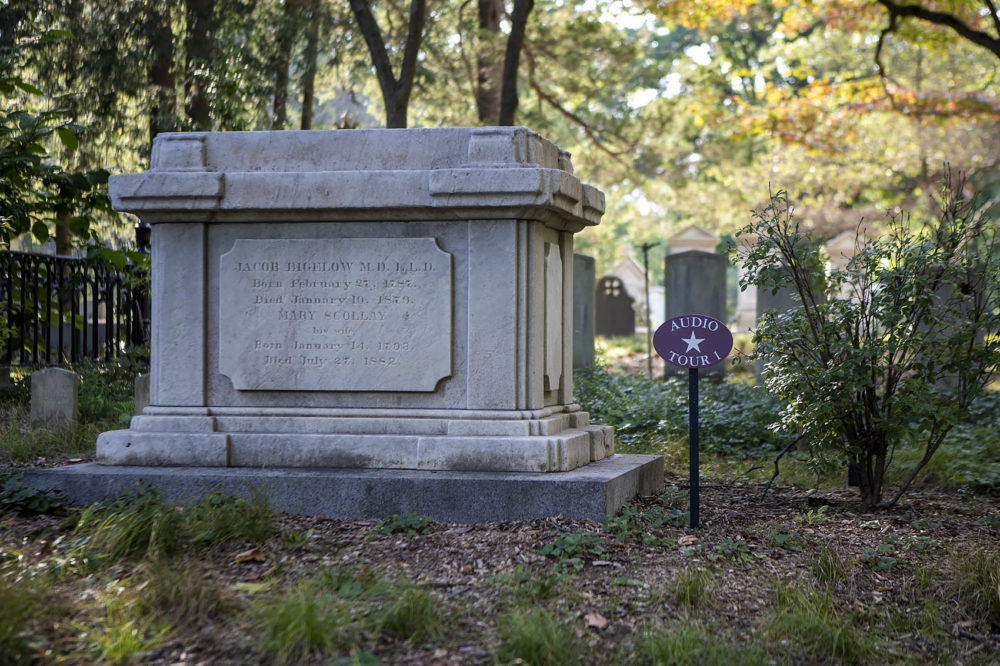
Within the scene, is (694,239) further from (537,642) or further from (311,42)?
(537,642)

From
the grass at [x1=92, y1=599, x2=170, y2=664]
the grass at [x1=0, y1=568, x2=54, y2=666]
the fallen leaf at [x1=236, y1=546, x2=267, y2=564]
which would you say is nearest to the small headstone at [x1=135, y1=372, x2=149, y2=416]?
the fallen leaf at [x1=236, y1=546, x2=267, y2=564]

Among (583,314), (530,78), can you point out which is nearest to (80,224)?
(583,314)

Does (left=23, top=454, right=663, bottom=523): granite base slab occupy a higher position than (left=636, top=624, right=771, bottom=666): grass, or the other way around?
(left=23, top=454, right=663, bottom=523): granite base slab

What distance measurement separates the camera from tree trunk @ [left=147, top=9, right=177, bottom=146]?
494 inches

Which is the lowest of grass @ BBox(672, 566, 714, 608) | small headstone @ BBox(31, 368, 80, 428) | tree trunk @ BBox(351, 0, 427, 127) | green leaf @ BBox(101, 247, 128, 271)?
grass @ BBox(672, 566, 714, 608)

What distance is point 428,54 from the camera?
51.3 ft

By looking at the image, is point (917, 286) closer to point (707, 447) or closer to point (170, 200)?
point (707, 447)

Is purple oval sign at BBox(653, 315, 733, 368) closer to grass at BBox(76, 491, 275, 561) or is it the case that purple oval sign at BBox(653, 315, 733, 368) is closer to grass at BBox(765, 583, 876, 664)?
grass at BBox(765, 583, 876, 664)

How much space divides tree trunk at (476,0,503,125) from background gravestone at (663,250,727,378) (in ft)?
12.3

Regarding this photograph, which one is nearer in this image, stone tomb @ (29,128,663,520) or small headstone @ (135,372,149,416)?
stone tomb @ (29,128,663,520)

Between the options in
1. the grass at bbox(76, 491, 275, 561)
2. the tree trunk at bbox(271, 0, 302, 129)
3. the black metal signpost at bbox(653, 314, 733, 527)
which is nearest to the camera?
the grass at bbox(76, 491, 275, 561)

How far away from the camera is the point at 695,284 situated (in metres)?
13.3

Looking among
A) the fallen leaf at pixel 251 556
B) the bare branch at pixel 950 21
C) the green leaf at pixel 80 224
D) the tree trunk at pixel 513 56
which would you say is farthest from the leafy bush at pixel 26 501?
the bare branch at pixel 950 21

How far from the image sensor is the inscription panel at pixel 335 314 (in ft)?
18.7
